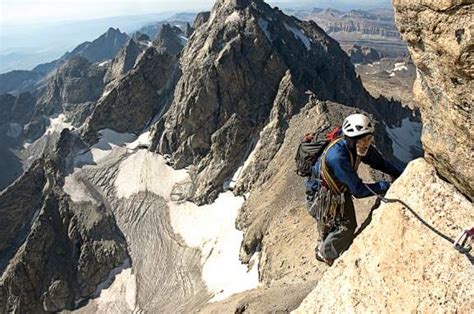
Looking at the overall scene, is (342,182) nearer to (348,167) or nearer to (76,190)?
(348,167)

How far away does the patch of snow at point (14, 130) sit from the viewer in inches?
7298

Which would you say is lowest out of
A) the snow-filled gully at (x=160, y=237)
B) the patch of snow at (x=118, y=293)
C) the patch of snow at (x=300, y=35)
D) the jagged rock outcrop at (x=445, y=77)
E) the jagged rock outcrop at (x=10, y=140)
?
the jagged rock outcrop at (x=10, y=140)

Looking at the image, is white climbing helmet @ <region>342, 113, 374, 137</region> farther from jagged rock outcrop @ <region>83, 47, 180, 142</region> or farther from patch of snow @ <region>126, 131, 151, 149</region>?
jagged rock outcrop @ <region>83, 47, 180, 142</region>

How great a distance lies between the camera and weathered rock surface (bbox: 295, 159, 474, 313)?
311 inches

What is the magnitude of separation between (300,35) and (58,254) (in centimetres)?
6870

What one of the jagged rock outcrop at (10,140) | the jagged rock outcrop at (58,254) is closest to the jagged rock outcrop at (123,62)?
the jagged rock outcrop at (10,140)

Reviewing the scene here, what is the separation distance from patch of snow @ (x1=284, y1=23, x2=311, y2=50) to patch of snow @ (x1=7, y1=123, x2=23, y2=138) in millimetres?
129611

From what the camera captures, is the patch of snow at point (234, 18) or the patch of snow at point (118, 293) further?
the patch of snow at point (234, 18)

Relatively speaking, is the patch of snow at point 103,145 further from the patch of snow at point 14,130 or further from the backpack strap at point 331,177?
the patch of snow at point 14,130

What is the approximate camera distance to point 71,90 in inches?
7397


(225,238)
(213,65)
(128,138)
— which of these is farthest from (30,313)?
(213,65)

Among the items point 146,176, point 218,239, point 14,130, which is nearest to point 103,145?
point 146,176

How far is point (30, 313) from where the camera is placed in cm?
7206

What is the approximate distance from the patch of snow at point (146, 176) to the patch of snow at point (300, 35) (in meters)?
40.5
